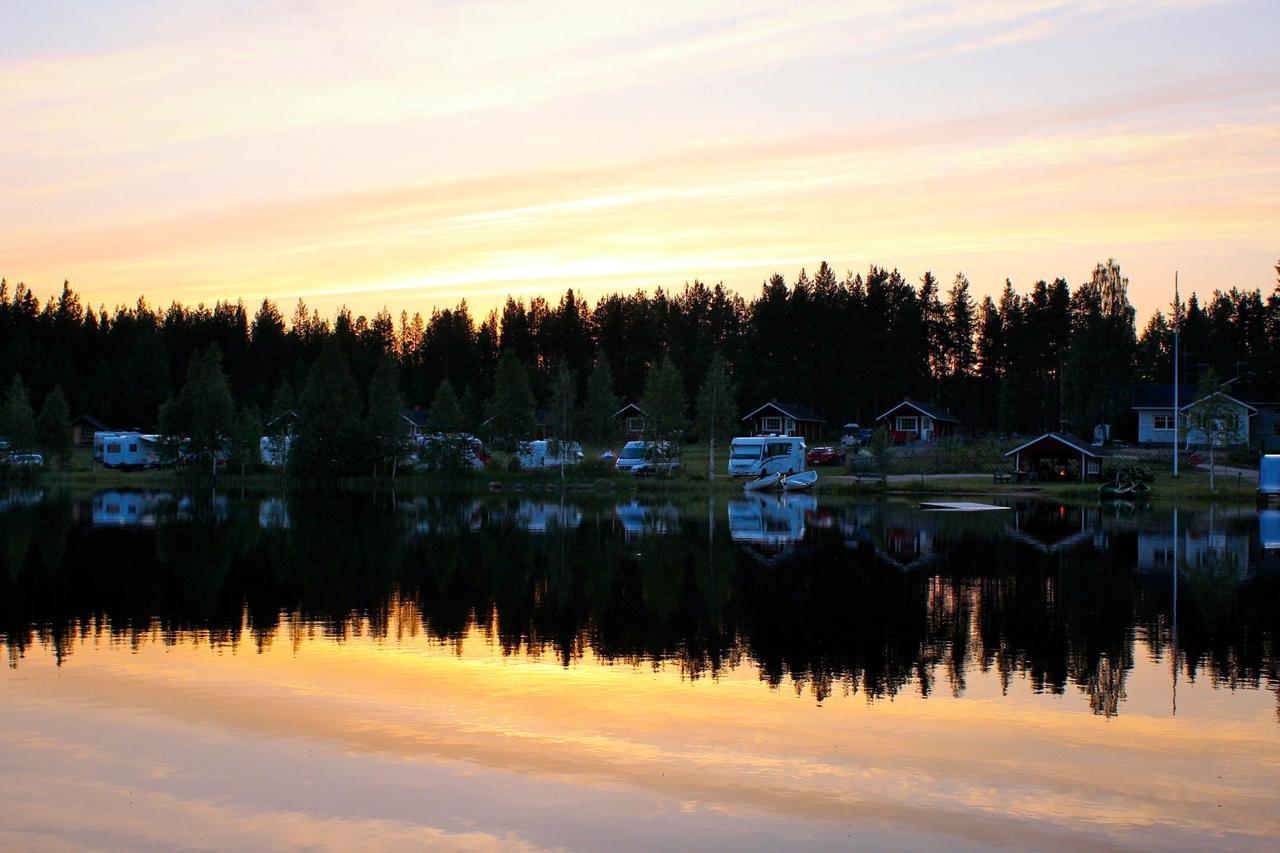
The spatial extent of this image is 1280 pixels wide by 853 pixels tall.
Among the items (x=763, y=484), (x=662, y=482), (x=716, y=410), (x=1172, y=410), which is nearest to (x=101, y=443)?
(x=662, y=482)

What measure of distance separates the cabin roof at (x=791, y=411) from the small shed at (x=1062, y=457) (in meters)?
Result: 30.8

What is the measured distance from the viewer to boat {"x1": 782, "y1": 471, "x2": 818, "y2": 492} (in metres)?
70.7

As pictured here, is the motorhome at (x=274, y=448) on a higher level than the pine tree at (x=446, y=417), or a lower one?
lower

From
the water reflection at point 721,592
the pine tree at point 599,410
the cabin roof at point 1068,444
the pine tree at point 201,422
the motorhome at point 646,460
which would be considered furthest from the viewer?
the pine tree at point 201,422

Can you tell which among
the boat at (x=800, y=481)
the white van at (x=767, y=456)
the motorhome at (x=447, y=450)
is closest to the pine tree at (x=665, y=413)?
the white van at (x=767, y=456)

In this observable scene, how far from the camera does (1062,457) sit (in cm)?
7294

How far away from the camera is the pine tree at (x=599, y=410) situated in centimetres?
8250

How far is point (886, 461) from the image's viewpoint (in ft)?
236

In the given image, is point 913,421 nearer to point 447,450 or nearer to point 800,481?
point 800,481

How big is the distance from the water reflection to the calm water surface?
157 millimetres

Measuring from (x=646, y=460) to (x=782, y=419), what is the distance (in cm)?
2571

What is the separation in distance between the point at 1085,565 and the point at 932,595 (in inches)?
337

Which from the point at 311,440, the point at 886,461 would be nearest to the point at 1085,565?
the point at 886,461

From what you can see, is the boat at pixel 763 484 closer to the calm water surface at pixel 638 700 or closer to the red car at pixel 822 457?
the red car at pixel 822 457
